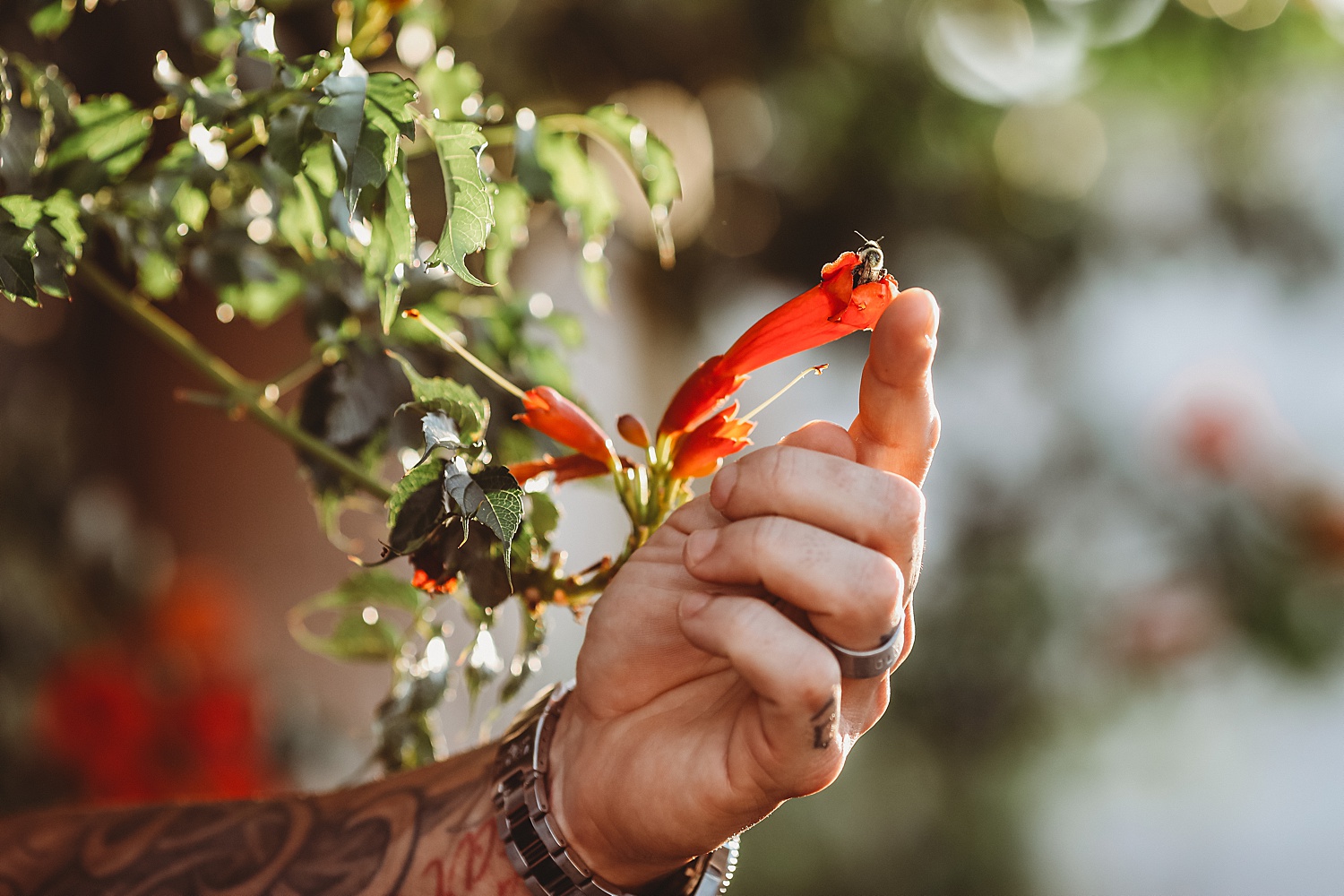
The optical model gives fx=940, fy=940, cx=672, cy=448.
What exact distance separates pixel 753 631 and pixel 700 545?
0.06 meters

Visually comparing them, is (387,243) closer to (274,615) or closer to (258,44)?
(258,44)

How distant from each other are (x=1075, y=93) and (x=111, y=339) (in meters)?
2.63

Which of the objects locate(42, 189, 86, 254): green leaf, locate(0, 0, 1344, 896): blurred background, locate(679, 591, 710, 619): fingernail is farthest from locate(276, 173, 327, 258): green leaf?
locate(0, 0, 1344, 896): blurred background

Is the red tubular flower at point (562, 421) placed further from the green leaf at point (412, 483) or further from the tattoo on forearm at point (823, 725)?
→ the tattoo on forearm at point (823, 725)

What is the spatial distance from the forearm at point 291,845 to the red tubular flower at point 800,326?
301 millimetres

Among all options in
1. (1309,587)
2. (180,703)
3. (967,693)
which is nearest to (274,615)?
(180,703)

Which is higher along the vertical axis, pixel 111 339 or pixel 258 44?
pixel 258 44

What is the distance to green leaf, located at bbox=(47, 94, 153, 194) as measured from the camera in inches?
22.1

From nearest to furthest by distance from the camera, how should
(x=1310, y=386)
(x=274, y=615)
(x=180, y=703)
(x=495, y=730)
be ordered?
(x=180, y=703) → (x=274, y=615) → (x=495, y=730) → (x=1310, y=386)

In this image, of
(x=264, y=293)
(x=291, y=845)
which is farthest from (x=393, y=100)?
(x=291, y=845)

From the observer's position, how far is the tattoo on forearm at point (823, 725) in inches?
16.8

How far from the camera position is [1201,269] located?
2971 mm

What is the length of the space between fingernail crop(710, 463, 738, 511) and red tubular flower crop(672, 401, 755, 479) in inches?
1.6

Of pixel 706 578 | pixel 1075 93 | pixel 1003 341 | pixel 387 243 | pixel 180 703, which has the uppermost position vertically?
pixel 387 243
